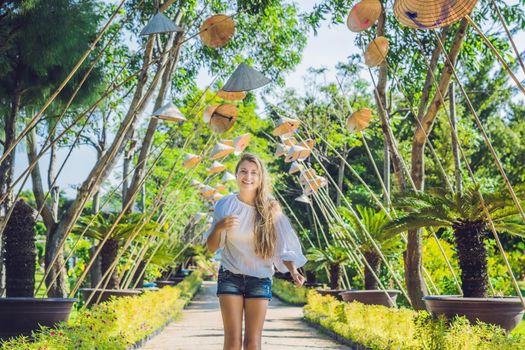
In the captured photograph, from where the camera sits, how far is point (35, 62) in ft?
26.2

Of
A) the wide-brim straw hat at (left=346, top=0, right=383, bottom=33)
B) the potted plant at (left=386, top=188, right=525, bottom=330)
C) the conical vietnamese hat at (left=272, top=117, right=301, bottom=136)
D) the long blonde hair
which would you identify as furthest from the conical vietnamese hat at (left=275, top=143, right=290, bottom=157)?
the long blonde hair

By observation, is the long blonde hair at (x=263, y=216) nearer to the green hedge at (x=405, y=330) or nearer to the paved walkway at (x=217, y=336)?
the green hedge at (x=405, y=330)

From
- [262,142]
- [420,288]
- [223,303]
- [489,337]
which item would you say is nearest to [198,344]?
[420,288]

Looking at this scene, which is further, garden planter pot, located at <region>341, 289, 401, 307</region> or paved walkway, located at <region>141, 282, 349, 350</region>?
garden planter pot, located at <region>341, 289, 401, 307</region>

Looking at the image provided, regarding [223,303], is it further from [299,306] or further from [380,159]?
[380,159]

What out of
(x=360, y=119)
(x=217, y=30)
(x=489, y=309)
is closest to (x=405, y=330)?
(x=489, y=309)

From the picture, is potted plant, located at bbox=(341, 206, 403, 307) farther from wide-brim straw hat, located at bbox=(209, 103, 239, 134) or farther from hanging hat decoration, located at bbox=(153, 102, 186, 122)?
hanging hat decoration, located at bbox=(153, 102, 186, 122)

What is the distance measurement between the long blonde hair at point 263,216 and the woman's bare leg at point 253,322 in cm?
24

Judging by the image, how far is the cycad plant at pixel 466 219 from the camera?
23.4ft

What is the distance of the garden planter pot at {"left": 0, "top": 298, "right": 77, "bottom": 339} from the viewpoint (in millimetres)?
6590

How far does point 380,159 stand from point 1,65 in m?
21.6

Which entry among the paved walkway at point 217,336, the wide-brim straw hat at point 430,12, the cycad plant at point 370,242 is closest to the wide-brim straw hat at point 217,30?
the wide-brim straw hat at point 430,12

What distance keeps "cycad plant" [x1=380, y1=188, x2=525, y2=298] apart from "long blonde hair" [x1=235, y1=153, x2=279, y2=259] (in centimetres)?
354

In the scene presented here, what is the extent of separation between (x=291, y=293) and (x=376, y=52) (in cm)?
1708
